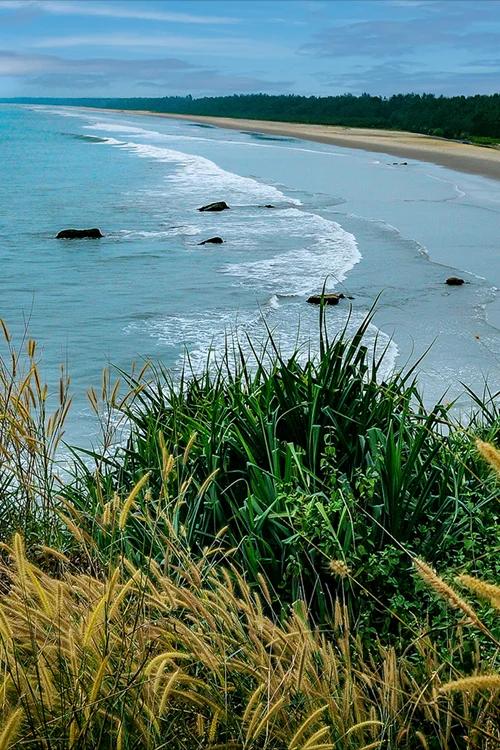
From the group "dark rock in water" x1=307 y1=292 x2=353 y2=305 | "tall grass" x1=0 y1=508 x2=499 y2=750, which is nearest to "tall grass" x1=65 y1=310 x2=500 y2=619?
"tall grass" x1=0 y1=508 x2=499 y2=750

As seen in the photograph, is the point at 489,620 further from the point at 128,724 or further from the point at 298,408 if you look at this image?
the point at 298,408

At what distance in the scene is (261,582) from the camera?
9.06 feet

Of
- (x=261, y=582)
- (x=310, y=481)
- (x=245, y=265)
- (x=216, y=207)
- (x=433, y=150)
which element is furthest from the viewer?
(x=433, y=150)

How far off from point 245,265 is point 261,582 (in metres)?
15.8

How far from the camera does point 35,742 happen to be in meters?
2.25

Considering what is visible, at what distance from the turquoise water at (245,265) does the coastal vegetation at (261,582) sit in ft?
3.01

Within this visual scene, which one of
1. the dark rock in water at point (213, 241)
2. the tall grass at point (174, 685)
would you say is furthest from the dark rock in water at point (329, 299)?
the tall grass at point (174, 685)

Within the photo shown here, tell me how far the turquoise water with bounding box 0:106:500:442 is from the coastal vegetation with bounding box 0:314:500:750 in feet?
3.01

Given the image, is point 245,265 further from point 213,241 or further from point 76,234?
point 76,234

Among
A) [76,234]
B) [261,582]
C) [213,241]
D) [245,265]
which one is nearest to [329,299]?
[245,265]

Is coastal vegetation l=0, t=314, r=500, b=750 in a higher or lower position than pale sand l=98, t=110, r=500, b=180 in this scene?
lower

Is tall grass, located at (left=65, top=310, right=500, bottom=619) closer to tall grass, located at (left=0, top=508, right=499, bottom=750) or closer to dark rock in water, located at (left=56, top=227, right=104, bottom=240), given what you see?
tall grass, located at (left=0, top=508, right=499, bottom=750)

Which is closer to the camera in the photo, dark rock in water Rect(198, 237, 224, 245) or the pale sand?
dark rock in water Rect(198, 237, 224, 245)

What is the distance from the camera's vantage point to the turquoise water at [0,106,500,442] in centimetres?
1191
